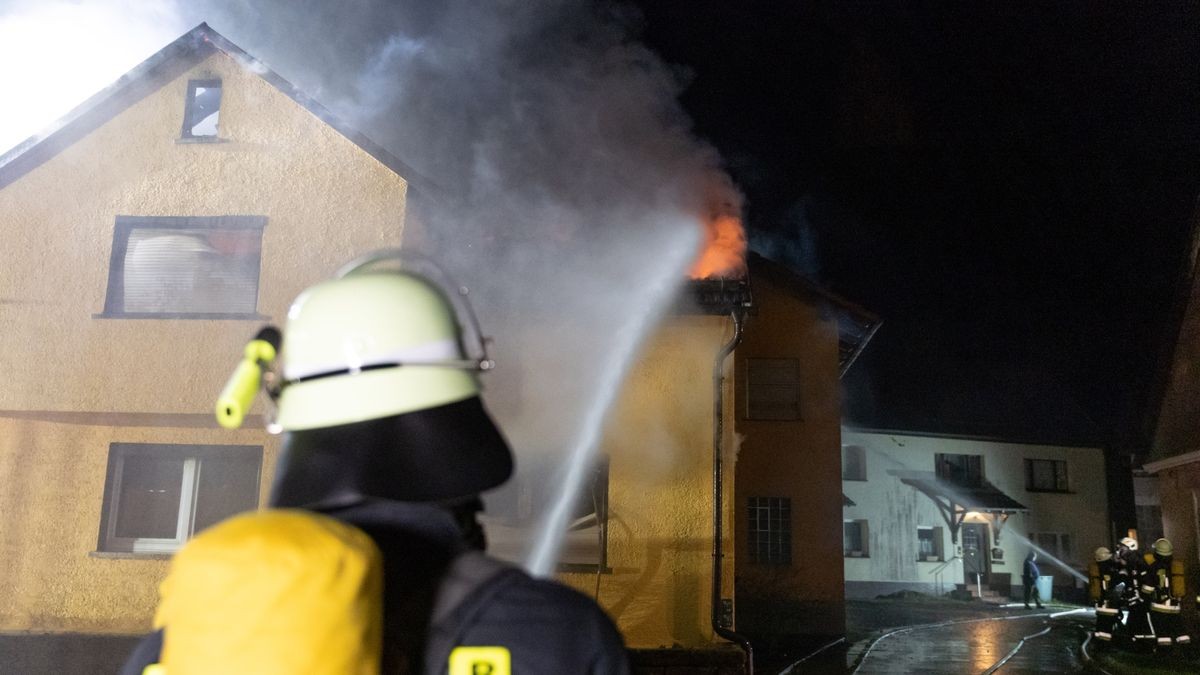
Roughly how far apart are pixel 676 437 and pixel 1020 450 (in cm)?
2453

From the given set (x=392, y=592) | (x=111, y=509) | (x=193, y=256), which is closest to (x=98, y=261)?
(x=193, y=256)

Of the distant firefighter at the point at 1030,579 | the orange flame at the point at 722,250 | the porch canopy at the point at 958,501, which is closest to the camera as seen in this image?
the orange flame at the point at 722,250

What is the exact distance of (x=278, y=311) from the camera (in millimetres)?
8922

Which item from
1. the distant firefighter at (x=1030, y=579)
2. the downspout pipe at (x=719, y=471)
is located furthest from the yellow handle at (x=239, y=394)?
the distant firefighter at (x=1030, y=579)

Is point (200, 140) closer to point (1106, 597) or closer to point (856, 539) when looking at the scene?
point (1106, 597)

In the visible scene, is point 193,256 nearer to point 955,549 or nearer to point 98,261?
point 98,261

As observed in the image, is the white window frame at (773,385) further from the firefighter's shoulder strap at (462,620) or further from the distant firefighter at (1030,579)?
the firefighter's shoulder strap at (462,620)

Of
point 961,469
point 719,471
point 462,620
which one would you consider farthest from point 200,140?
point 961,469

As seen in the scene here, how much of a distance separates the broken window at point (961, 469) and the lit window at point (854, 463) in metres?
2.98

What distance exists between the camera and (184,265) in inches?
358

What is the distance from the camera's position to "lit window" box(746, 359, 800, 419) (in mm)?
16812

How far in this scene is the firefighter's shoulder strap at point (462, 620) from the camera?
3.61ft

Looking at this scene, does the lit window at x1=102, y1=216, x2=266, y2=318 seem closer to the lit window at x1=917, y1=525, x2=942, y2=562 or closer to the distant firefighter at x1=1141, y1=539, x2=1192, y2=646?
the distant firefighter at x1=1141, y1=539, x2=1192, y2=646

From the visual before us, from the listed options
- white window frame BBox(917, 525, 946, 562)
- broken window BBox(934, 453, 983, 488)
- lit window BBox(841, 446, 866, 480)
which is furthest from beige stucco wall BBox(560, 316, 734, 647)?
broken window BBox(934, 453, 983, 488)
